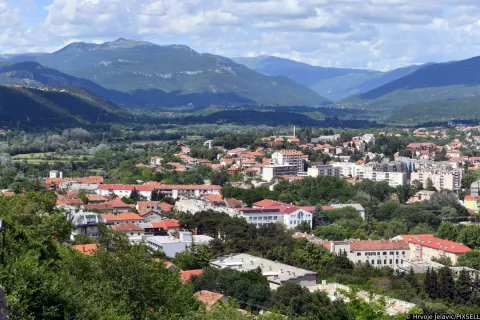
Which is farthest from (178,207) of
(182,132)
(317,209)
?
(182,132)

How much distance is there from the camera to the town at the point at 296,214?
2391 centimetres

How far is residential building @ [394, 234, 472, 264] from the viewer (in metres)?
29.7

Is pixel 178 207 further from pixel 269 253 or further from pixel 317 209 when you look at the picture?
pixel 269 253

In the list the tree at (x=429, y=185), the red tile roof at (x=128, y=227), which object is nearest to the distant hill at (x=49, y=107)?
the tree at (x=429, y=185)

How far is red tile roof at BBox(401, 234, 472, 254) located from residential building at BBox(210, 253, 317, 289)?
272 inches

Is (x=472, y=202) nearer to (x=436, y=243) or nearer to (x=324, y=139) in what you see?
(x=436, y=243)

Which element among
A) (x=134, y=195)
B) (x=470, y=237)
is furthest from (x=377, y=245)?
(x=134, y=195)

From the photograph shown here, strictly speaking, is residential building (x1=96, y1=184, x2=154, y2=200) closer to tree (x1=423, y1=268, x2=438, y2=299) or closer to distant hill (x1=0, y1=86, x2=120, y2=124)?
tree (x1=423, y1=268, x2=438, y2=299)

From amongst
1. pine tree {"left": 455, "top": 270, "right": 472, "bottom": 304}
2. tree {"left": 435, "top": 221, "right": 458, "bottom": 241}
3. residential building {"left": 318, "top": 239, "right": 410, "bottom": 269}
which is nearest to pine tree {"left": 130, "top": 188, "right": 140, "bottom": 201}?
residential building {"left": 318, "top": 239, "right": 410, "bottom": 269}

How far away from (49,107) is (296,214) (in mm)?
78483

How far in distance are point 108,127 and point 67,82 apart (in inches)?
3843

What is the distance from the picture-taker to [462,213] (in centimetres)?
4062

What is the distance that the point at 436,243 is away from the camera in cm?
3078

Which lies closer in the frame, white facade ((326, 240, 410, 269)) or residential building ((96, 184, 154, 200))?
white facade ((326, 240, 410, 269))
